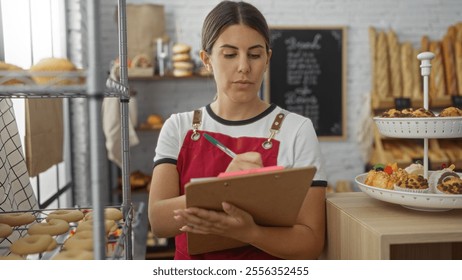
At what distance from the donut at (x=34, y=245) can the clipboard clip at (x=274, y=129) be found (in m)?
0.49

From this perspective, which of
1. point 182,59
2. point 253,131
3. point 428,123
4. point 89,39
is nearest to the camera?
point 89,39

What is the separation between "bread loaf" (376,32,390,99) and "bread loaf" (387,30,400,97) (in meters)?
0.03

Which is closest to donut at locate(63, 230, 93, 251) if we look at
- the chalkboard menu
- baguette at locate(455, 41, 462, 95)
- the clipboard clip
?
the clipboard clip

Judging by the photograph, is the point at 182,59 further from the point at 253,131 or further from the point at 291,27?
the point at 253,131

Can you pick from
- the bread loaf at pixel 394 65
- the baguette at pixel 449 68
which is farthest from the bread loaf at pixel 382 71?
the baguette at pixel 449 68

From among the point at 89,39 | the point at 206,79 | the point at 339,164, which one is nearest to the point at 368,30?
the point at 339,164

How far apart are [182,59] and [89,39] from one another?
2439 mm

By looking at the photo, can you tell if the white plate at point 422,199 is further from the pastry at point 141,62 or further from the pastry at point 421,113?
the pastry at point 141,62

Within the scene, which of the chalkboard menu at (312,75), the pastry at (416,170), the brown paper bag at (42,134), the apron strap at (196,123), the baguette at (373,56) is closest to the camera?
the pastry at (416,170)

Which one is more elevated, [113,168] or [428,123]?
[428,123]

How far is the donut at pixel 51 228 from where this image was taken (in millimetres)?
890

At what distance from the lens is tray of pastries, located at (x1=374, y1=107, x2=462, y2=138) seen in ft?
2.90

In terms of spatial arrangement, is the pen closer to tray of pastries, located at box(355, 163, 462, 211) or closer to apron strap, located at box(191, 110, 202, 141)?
Answer: apron strap, located at box(191, 110, 202, 141)

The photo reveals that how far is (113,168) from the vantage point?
10.1 ft
